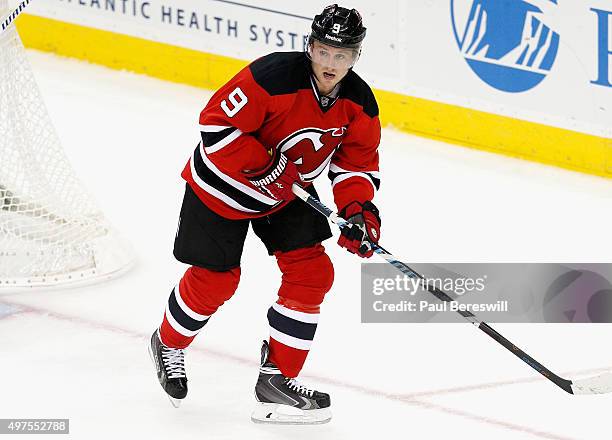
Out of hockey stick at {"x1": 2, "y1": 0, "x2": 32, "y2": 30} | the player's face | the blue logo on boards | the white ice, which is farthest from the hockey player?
the blue logo on boards

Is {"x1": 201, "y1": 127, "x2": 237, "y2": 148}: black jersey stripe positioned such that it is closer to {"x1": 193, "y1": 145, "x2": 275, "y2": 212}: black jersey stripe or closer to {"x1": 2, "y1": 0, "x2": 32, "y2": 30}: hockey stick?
{"x1": 193, "y1": 145, "x2": 275, "y2": 212}: black jersey stripe

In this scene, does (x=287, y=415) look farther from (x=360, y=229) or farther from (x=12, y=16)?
(x=12, y=16)

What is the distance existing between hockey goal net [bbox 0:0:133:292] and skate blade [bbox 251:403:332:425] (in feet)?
4.05

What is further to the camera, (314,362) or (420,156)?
(420,156)

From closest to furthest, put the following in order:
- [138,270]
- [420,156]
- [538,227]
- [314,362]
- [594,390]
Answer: [594,390]
[314,362]
[138,270]
[538,227]
[420,156]

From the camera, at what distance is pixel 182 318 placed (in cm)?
357

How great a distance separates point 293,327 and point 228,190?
39cm

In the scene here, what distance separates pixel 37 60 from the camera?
713cm

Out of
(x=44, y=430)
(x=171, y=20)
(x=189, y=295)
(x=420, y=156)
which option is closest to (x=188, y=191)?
(x=189, y=295)

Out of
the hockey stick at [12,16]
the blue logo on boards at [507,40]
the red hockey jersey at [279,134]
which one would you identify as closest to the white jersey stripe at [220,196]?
the red hockey jersey at [279,134]

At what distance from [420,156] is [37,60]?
227 centimetres

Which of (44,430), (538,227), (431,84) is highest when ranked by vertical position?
(431,84)

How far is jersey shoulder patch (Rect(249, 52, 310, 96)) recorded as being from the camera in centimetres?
330

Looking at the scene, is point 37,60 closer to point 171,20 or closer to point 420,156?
point 171,20
